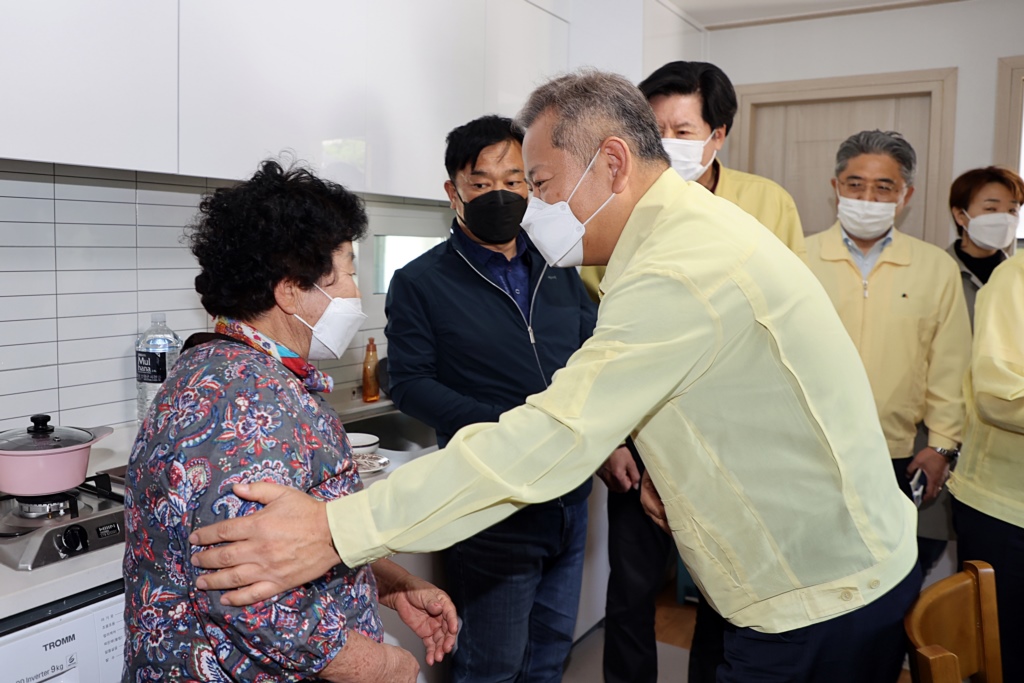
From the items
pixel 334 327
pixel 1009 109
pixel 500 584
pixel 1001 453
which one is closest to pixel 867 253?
pixel 1001 453

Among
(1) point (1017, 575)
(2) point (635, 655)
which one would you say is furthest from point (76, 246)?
(1) point (1017, 575)

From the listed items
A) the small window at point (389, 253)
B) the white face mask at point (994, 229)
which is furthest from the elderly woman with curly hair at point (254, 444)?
the white face mask at point (994, 229)

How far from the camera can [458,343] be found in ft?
6.43

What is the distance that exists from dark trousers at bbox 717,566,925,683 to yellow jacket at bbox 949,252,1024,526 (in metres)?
0.70

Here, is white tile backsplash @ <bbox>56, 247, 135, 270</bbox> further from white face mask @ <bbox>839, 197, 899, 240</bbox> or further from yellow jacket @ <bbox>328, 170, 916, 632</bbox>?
white face mask @ <bbox>839, 197, 899, 240</bbox>

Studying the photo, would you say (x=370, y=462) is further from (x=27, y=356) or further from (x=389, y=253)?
(x=389, y=253)

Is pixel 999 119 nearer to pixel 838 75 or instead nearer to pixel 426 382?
pixel 838 75

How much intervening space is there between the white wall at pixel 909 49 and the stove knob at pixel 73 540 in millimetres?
3275

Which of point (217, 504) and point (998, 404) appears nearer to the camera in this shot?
point (217, 504)

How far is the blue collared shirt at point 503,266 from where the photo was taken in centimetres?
200

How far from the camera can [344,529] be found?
3.34ft

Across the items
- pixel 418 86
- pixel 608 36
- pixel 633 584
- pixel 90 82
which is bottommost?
pixel 633 584

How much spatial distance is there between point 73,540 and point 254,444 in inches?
25.1

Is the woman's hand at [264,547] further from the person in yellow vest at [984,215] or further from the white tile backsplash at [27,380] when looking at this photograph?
the person in yellow vest at [984,215]
